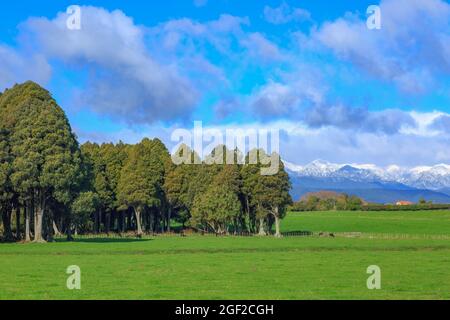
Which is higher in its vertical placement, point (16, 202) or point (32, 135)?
point (32, 135)

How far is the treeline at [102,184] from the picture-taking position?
67.4 m

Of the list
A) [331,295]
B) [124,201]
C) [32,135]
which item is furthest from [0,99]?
[331,295]

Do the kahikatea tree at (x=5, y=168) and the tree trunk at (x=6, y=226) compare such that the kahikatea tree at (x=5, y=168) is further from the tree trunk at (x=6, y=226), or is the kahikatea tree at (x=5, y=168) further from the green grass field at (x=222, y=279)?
→ the green grass field at (x=222, y=279)

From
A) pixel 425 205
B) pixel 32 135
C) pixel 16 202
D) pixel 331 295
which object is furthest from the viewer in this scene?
pixel 425 205

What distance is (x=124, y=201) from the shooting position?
105438 mm

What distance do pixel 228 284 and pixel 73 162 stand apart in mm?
44739

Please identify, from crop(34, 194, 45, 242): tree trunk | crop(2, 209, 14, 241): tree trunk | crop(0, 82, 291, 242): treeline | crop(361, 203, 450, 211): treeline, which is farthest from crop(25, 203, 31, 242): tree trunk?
crop(361, 203, 450, 211): treeline

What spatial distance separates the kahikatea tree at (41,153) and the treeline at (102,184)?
0.34 ft

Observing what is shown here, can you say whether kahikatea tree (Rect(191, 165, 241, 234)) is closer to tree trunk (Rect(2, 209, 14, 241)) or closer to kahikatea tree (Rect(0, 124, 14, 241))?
tree trunk (Rect(2, 209, 14, 241))

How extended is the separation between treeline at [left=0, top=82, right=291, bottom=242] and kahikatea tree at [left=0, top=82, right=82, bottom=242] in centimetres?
10

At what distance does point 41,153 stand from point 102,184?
39926 mm

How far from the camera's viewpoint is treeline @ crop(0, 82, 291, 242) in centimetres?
6744

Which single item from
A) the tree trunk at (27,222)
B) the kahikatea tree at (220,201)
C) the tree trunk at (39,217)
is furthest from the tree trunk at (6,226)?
the kahikatea tree at (220,201)
